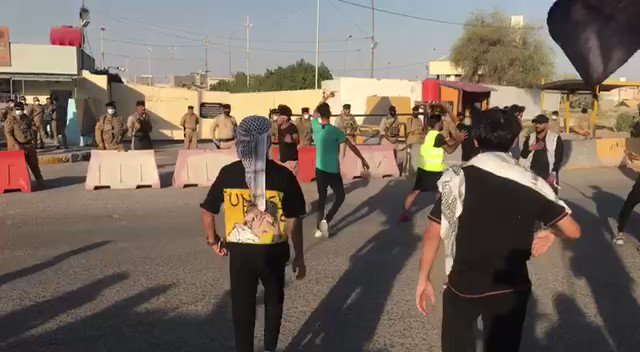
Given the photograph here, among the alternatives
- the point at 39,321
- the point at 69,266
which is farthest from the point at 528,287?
the point at 69,266

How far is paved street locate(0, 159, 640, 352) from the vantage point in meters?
4.58

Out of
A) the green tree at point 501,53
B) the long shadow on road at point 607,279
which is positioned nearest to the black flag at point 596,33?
the long shadow on road at point 607,279

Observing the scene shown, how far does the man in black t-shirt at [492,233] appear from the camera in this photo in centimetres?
289

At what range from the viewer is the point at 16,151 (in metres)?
11.6

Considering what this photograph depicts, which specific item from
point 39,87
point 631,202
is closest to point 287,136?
point 631,202

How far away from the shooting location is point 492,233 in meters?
2.89

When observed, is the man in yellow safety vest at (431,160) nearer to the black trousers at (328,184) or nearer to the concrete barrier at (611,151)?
the black trousers at (328,184)

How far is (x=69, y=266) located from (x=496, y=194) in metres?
5.19

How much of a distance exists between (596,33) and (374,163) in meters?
12.1

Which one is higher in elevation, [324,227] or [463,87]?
[463,87]

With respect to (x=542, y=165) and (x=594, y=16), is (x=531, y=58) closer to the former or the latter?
(x=542, y=165)

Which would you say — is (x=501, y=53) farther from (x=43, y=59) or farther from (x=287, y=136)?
(x=287, y=136)

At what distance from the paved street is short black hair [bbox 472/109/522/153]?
1.97 metres

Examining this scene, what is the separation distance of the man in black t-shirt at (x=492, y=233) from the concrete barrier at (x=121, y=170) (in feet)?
33.2
